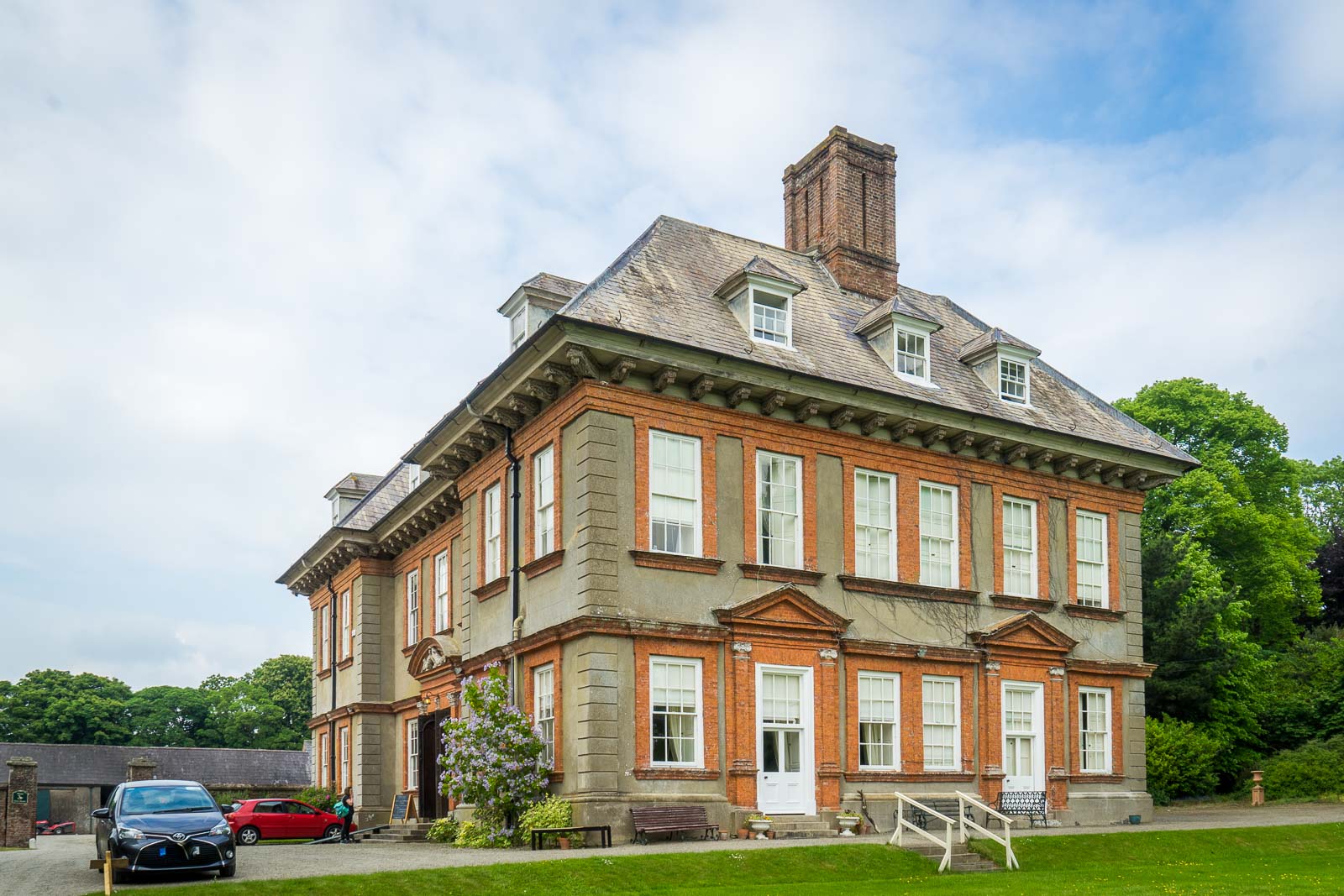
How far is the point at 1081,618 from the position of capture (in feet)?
92.9

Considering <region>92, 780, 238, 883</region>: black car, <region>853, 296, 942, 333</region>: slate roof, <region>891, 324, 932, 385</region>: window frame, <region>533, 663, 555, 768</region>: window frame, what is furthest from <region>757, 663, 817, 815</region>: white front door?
<region>92, 780, 238, 883</region>: black car

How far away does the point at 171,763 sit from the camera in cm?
6731

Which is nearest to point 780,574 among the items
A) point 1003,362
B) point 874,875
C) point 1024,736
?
point 874,875

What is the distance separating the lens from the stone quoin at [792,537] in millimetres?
22031

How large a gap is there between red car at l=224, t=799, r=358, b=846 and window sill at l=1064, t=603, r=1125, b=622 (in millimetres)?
19411

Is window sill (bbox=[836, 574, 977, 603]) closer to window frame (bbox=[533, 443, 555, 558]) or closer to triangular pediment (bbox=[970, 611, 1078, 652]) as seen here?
triangular pediment (bbox=[970, 611, 1078, 652])

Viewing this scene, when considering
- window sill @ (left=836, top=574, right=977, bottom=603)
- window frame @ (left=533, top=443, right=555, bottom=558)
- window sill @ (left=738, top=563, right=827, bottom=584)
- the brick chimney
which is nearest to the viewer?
window sill @ (left=738, top=563, right=827, bottom=584)

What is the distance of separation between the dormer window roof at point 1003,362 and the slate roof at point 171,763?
Answer: 151 feet

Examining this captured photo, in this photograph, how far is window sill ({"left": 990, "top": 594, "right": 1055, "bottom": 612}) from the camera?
26781mm

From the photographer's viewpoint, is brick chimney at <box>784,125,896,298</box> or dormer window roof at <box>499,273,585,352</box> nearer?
dormer window roof at <box>499,273,585,352</box>

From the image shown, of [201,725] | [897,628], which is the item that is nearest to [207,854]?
[897,628]

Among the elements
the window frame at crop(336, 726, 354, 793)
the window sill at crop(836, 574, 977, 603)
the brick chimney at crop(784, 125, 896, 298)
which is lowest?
the window frame at crop(336, 726, 354, 793)

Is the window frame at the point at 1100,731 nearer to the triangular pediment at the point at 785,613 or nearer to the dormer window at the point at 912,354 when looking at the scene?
the triangular pediment at the point at 785,613

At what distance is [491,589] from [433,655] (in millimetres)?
5314
